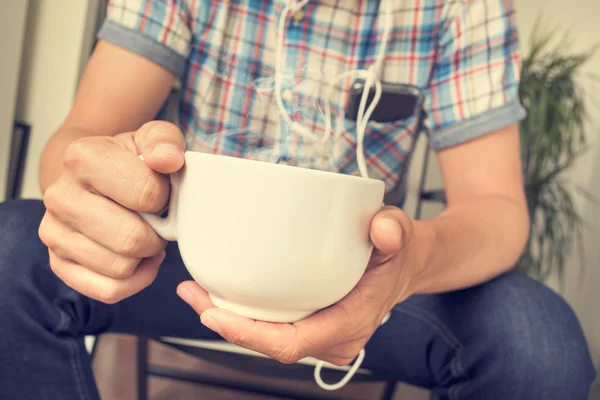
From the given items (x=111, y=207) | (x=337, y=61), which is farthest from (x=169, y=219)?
(x=337, y=61)

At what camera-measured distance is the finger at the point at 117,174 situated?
0.89 feet

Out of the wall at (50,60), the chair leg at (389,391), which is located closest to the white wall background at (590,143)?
the chair leg at (389,391)

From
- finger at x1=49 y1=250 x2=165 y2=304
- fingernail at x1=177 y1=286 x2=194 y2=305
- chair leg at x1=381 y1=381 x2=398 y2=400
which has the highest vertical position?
fingernail at x1=177 y1=286 x2=194 y2=305

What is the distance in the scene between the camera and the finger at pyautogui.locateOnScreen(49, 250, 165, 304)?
1.07ft

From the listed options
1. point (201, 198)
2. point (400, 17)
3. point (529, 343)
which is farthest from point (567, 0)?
point (201, 198)

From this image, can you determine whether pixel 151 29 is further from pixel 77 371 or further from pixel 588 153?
pixel 588 153

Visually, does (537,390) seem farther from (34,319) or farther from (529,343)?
(34,319)

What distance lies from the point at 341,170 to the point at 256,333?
0.42 meters

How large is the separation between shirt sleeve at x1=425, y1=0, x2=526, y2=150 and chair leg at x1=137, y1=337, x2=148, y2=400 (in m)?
0.64

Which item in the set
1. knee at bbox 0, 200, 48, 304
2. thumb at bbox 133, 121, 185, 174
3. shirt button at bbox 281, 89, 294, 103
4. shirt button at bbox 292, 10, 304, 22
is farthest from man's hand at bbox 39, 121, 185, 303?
shirt button at bbox 292, 10, 304, 22

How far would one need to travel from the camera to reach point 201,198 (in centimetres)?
25

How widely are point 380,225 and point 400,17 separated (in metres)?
0.52

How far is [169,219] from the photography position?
11.4 inches

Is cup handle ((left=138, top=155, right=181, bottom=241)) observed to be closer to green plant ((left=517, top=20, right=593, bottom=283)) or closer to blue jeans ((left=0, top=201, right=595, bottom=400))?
blue jeans ((left=0, top=201, right=595, bottom=400))
